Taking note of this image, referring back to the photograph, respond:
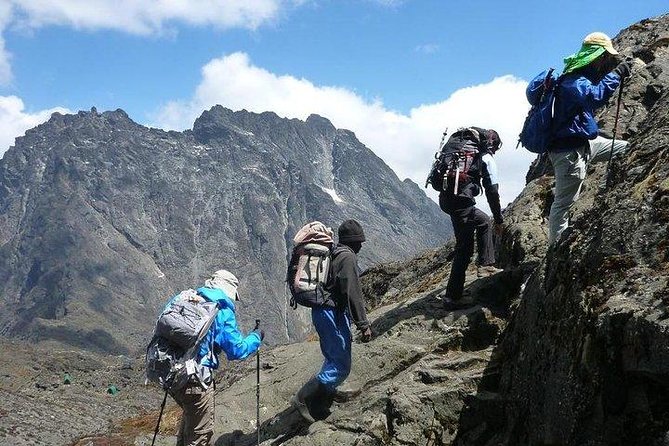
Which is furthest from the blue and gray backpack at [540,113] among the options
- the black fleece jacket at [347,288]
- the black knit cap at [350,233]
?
the black fleece jacket at [347,288]

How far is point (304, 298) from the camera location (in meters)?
11.0

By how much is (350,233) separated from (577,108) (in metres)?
4.92

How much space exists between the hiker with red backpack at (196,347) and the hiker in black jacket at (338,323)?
1.42 m

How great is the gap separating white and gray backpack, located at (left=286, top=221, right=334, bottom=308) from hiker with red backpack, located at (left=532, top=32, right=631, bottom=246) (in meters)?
4.28

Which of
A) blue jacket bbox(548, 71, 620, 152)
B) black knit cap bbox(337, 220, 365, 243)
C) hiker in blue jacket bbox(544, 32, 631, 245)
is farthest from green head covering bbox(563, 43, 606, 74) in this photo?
black knit cap bbox(337, 220, 365, 243)

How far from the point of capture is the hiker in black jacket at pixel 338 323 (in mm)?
11016

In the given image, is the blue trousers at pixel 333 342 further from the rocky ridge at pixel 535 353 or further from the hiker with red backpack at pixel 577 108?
the hiker with red backpack at pixel 577 108

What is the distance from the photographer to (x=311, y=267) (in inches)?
443

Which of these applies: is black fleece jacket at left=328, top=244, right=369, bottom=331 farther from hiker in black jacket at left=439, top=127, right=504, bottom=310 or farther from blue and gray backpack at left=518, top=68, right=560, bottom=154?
blue and gray backpack at left=518, top=68, right=560, bottom=154

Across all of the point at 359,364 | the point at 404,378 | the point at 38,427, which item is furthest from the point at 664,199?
the point at 38,427

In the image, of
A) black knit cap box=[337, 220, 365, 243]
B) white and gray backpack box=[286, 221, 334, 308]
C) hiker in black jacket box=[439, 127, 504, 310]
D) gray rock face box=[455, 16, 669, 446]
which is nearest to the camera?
gray rock face box=[455, 16, 669, 446]

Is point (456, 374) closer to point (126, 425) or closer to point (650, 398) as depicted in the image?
point (650, 398)

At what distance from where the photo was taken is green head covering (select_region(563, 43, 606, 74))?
1041 cm

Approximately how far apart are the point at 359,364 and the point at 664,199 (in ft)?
25.0
